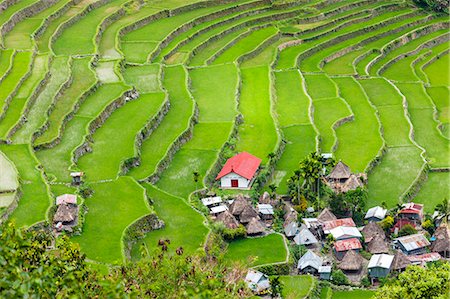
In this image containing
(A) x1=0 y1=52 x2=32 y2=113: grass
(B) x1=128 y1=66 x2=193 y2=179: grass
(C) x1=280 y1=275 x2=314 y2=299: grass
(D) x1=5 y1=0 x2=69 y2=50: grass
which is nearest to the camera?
(C) x1=280 y1=275 x2=314 y2=299: grass

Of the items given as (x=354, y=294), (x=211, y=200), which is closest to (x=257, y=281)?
(x=354, y=294)

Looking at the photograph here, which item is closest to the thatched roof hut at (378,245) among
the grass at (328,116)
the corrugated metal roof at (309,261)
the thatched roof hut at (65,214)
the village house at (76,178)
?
the corrugated metal roof at (309,261)

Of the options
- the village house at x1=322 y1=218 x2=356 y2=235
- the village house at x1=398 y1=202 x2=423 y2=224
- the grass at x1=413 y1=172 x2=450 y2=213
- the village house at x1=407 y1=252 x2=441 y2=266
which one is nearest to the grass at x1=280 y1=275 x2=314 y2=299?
the village house at x1=322 y1=218 x2=356 y2=235

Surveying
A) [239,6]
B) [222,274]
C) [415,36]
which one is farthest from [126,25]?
[222,274]

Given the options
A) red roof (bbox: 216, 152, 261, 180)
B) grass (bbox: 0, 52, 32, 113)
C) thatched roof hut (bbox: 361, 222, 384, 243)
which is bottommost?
thatched roof hut (bbox: 361, 222, 384, 243)

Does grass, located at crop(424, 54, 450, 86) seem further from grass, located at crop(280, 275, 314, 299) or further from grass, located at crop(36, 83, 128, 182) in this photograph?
grass, located at crop(280, 275, 314, 299)

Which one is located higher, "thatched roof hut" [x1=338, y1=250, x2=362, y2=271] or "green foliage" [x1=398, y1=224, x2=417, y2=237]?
"thatched roof hut" [x1=338, y1=250, x2=362, y2=271]

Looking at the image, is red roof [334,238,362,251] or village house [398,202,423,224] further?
village house [398,202,423,224]

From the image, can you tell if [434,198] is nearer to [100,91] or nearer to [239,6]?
[100,91]
